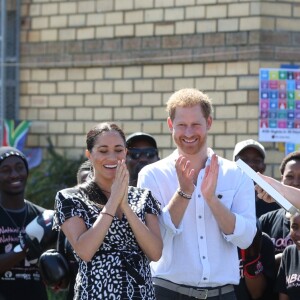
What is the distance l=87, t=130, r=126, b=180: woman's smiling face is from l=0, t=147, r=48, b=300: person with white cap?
1337 mm

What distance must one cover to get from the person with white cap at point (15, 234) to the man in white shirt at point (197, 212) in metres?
1.33

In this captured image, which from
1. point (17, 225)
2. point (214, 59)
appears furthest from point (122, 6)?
point (17, 225)

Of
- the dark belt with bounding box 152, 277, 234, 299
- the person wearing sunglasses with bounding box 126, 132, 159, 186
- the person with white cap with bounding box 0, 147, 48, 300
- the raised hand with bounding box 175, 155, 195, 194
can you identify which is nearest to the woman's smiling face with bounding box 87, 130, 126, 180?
the raised hand with bounding box 175, 155, 195, 194

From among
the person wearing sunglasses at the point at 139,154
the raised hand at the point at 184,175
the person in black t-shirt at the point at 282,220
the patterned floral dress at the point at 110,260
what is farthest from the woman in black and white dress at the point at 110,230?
the person wearing sunglasses at the point at 139,154

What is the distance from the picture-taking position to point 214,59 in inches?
411

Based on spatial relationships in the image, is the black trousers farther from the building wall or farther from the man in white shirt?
the building wall

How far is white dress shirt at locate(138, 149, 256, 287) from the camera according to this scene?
196 inches

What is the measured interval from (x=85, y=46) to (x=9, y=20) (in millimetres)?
1190

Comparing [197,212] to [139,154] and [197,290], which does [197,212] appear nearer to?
[197,290]

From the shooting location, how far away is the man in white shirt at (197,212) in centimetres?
491

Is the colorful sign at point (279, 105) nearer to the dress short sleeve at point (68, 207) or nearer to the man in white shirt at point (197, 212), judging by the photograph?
the man in white shirt at point (197, 212)

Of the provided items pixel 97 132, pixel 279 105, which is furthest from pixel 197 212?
pixel 279 105

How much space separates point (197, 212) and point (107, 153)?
59cm

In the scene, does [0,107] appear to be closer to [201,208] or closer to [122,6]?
[122,6]
